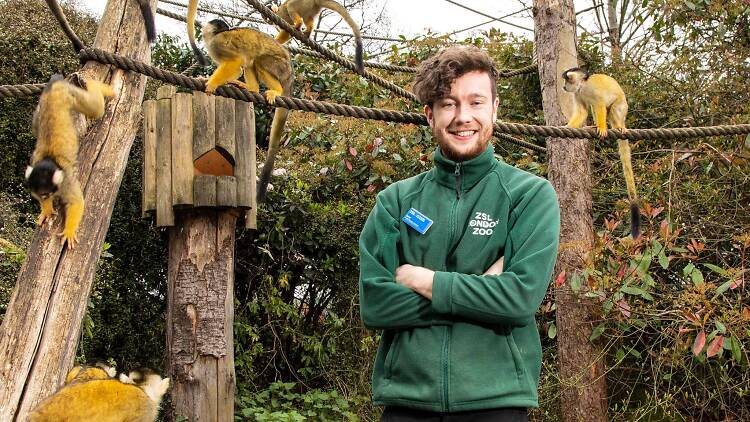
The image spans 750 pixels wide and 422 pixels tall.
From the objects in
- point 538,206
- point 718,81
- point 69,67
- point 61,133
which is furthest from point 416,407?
point 69,67

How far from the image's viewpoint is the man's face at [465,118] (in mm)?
1754

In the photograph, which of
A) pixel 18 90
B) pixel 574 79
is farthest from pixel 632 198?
pixel 18 90

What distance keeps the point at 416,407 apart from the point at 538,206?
1.70ft

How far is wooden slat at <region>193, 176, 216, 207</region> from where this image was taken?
3.83 m

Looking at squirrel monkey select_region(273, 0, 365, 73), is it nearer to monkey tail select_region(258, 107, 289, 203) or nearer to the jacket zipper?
monkey tail select_region(258, 107, 289, 203)

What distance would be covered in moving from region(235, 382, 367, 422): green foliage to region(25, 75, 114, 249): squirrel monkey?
259 cm

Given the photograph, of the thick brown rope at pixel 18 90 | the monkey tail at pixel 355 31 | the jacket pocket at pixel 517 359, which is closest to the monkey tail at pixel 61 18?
the thick brown rope at pixel 18 90

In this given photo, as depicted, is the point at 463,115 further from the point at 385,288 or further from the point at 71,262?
the point at 71,262

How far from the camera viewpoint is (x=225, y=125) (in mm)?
3930

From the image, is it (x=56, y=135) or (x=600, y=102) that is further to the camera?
(x=600, y=102)

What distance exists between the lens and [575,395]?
173 inches

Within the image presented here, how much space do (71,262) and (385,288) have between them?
124cm

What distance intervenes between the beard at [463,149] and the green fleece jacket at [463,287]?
17 mm

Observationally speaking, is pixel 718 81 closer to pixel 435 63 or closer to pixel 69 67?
pixel 435 63
